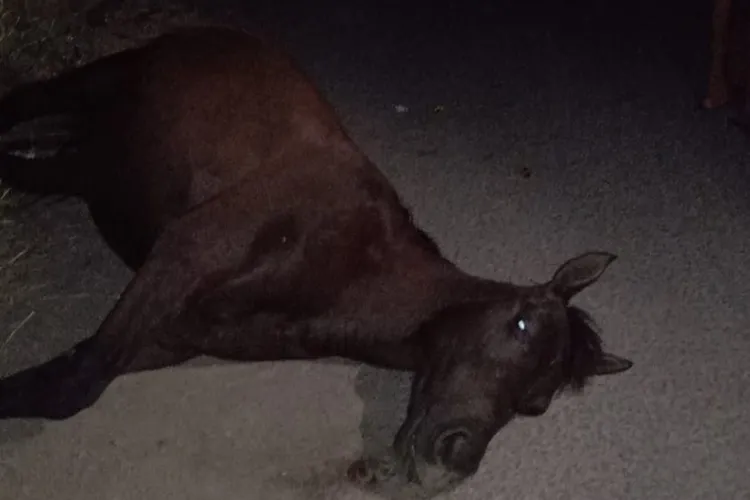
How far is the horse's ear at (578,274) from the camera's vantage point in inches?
62.4

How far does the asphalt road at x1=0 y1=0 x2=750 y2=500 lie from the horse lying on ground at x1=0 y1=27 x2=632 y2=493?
8cm

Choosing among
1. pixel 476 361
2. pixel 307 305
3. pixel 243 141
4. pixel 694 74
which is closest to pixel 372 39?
pixel 694 74

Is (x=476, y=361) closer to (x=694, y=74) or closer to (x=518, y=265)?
(x=518, y=265)

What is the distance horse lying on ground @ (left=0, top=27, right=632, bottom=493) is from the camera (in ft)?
5.11

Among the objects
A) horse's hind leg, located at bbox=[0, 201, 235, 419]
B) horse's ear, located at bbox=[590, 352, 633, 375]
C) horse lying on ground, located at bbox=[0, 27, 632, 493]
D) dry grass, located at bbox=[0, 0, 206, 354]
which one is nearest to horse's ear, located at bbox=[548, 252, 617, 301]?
horse lying on ground, located at bbox=[0, 27, 632, 493]

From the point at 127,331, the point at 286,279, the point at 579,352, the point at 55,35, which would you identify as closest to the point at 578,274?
the point at 579,352

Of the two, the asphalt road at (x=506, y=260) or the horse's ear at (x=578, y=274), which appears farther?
the asphalt road at (x=506, y=260)

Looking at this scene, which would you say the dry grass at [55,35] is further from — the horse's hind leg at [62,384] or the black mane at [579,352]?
the black mane at [579,352]

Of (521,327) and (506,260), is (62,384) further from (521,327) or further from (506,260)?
(506,260)

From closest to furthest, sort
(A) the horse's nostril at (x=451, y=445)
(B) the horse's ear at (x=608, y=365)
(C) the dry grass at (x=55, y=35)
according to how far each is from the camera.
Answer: (A) the horse's nostril at (x=451, y=445), (B) the horse's ear at (x=608, y=365), (C) the dry grass at (x=55, y=35)

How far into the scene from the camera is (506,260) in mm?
2139

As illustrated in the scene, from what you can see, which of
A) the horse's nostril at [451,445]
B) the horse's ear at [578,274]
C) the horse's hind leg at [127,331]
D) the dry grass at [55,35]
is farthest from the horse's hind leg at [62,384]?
the horse's ear at [578,274]

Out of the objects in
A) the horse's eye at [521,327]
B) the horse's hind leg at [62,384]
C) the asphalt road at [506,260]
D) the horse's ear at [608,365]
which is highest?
the horse's eye at [521,327]

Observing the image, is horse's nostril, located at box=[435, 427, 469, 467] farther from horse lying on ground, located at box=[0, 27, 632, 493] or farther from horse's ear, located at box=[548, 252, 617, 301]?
horse's ear, located at box=[548, 252, 617, 301]
